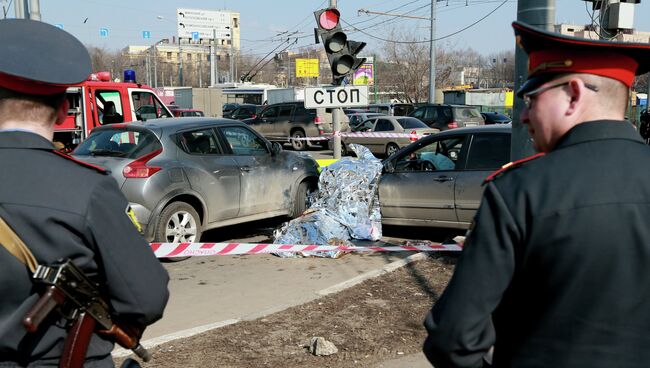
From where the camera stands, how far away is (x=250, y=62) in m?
95.1

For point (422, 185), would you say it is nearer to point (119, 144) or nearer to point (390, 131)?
point (119, 144)

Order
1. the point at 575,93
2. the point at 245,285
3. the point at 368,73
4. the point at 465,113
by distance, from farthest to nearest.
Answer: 1. the point at 368,73
2. the point at 465,113
3. the point at 245,285
4. the point at 575,93

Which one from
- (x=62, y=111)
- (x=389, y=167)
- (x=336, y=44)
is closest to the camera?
(x=62, y=111)

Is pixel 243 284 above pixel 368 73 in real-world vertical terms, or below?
below

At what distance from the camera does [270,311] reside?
520 centimetres

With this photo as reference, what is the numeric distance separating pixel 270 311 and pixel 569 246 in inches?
154

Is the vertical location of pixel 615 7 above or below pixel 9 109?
above

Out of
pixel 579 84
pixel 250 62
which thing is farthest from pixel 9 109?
pixel 250 62

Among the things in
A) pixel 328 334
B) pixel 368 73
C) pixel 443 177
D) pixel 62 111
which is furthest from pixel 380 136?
pixel 368 73

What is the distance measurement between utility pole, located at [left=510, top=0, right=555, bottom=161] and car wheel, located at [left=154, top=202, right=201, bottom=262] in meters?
4.14

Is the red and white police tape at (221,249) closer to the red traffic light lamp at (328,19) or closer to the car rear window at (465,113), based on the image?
the red traffic light lamp at (328,19)

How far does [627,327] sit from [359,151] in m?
7.17

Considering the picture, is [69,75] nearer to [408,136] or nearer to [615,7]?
[615,7]

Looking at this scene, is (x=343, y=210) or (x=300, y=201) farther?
(x=300, y=201)
